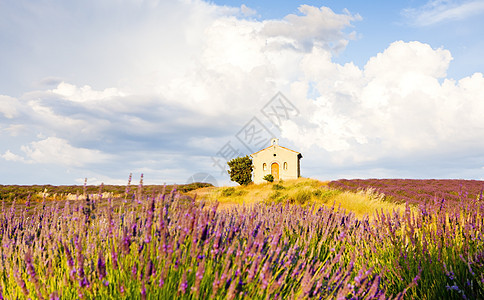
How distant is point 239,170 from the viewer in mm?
28391

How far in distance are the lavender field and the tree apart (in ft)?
78.4

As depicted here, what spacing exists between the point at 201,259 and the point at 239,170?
2647cm

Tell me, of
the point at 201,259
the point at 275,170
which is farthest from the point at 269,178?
the point at 201,259

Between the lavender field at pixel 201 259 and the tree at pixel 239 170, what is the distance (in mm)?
23893

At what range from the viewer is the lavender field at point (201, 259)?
1775 millimetres

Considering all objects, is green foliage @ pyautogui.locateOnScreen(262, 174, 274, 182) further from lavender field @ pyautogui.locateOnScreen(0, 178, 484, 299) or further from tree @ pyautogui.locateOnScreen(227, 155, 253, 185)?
lavender field @ pyautogui.locateOnScreen(0, 178, 484, 299)

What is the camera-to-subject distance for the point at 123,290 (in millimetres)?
1759

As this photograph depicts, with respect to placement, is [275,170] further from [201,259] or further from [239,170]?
[201,259]

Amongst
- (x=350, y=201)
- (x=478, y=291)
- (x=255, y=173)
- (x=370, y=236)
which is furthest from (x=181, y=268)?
(x=255, y=173)

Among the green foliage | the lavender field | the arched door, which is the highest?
the arched door

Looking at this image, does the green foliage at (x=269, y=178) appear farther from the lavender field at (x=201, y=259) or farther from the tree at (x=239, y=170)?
the lavender field at (x=201, y=259)

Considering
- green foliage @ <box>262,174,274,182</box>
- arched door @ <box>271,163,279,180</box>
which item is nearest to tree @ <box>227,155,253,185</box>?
green foliage @ <box>262,174,274,182</box>

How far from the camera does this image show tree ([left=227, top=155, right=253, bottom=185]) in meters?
28.3

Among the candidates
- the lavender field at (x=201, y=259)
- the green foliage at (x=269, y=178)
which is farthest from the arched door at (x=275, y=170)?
the lavender field at (x=201, y=259)
